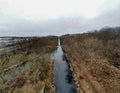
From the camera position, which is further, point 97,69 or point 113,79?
point 97,69

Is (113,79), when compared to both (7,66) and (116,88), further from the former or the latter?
(7,66)

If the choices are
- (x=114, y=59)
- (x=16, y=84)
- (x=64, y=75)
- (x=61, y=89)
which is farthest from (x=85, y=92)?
(x=114, y=59)

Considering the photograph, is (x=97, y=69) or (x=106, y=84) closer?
(x=106, y=84)

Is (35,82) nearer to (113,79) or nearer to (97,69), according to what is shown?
(113,79)

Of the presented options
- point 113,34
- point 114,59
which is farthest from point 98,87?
point 113,34

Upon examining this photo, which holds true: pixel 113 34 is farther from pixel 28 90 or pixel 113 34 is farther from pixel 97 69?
pixel 28 90

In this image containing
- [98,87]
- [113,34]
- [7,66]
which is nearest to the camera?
[98,87]

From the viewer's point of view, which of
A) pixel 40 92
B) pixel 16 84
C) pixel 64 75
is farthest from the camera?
pixel 64 75

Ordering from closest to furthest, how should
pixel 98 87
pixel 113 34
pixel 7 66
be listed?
pixel 98 87
pixel 7 66
pixel 113 34

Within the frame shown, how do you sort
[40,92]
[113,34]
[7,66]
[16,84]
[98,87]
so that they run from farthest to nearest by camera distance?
[113,34] < [7,66] < [16,84] < [98,87] < [40,92]
